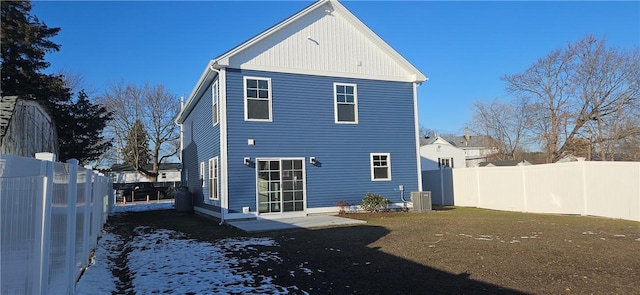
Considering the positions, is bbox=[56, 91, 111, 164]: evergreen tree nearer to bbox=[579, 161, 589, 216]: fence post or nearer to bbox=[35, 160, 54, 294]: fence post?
bbox=[35, 160, 54, 294]: fence post

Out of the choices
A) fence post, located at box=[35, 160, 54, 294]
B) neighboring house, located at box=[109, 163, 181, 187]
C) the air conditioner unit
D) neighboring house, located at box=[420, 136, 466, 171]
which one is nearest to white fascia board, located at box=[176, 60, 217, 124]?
the air conditioner unit

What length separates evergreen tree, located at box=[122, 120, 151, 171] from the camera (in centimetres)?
3947

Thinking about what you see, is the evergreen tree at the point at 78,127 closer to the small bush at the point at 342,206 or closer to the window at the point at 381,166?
the small bush at the point at 342,206

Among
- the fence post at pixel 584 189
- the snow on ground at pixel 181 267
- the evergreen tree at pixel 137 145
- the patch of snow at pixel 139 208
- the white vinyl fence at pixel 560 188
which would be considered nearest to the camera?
the snow on ground at pixel 181 267

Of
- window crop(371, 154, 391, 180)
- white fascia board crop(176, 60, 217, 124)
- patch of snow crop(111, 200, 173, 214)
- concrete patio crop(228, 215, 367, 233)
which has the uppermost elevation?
white fascia board crop(176, 60, 217, 124)

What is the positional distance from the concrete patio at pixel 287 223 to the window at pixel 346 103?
379 centimetres

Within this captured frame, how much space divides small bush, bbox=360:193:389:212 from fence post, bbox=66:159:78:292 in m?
10.9

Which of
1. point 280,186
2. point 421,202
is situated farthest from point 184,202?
point 421,202

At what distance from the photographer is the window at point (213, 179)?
14.7 meters

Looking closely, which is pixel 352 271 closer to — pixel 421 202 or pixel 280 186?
pixel 280 186

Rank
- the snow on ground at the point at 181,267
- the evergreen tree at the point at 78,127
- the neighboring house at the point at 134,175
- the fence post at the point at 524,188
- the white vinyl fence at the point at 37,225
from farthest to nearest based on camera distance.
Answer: the neighboring house at the point at 134,175
the evergreen tree at the point at 78,127
the fence post at the point at 524,188
the snow on ground at the point at 181,267
the white vinyl fence at the point at 37,225

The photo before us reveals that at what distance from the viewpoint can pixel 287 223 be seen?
12.4 m

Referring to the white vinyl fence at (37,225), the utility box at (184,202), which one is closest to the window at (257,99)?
the utility box at (184,202)

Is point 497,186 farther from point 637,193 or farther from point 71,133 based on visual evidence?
point 71,133
